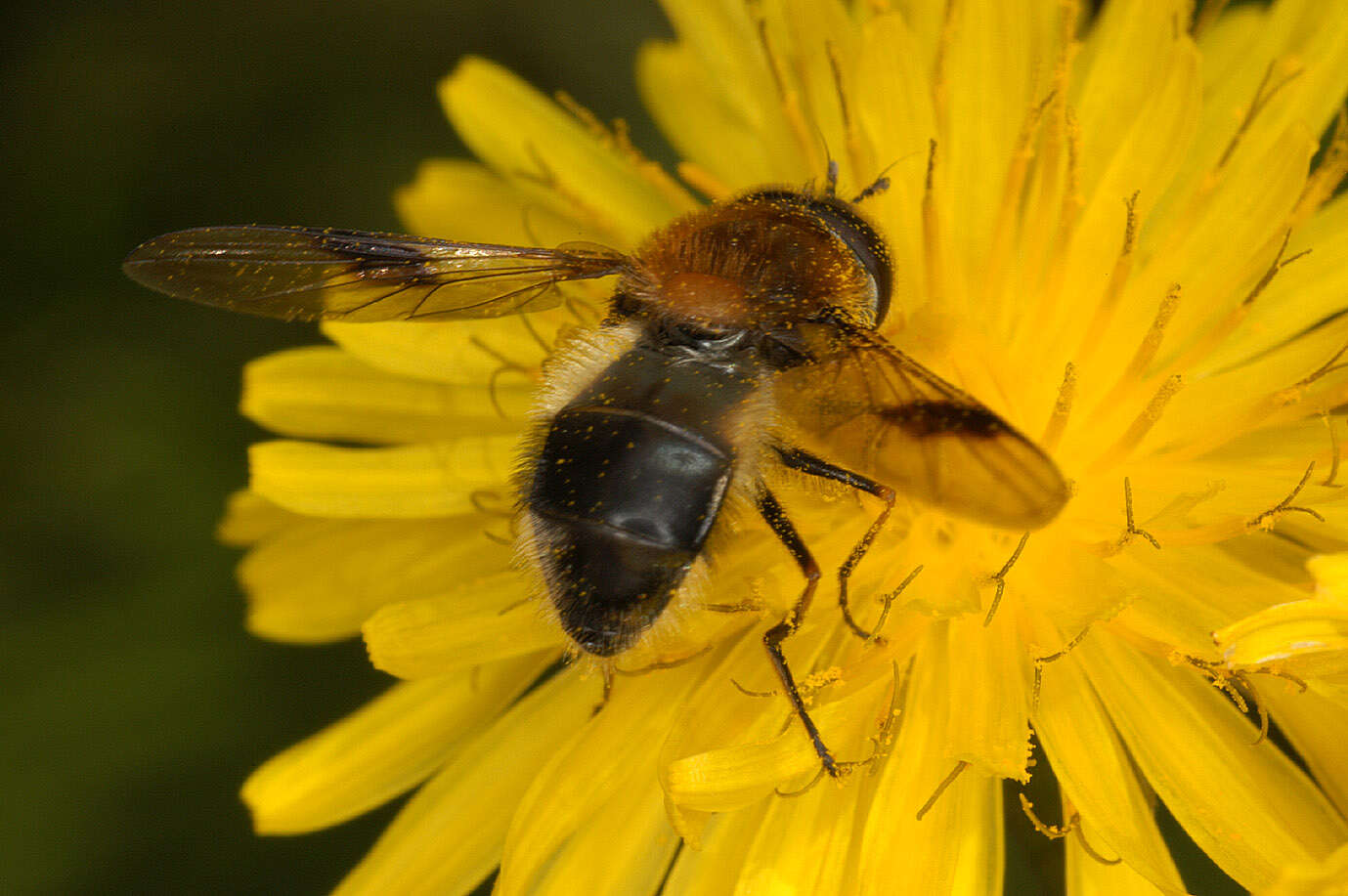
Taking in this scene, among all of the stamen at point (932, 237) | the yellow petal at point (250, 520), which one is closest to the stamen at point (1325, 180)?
the stamen at point (932, 237)

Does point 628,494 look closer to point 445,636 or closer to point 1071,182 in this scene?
point 445,636

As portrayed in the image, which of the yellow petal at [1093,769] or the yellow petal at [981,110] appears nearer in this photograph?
the yellow petal at [1093,769]

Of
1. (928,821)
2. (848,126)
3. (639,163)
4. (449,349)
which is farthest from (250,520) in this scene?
(928,821)

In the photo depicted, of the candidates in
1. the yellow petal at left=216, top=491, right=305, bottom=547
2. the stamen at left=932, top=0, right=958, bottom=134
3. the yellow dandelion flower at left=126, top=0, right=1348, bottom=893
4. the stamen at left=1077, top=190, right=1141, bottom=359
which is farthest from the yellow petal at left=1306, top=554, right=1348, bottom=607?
the yellow petal at left=216, top=491, right=305, bottom=547

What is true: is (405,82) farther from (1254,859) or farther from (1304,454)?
(1254,859)

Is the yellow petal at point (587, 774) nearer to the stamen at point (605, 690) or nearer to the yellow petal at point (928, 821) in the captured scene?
the stamen at point (605, 690)
